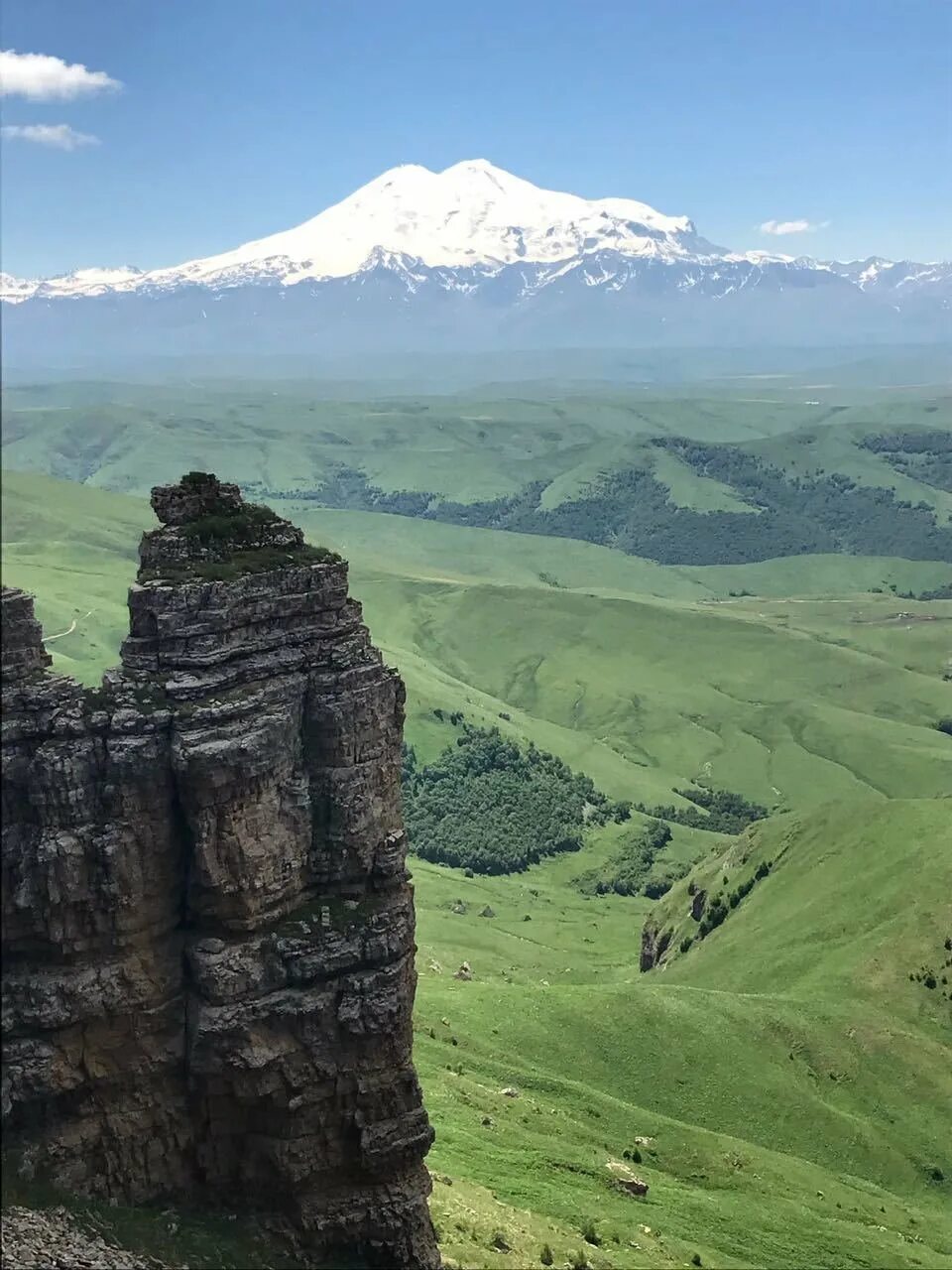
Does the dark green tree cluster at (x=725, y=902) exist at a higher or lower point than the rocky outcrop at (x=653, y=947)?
higher

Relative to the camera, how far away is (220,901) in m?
42.0

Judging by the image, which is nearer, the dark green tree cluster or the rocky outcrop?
the dark green tree cluster

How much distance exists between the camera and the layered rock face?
39.0 meters

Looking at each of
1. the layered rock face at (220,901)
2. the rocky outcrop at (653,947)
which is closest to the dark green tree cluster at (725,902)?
the rocky outcrop at (653,947)

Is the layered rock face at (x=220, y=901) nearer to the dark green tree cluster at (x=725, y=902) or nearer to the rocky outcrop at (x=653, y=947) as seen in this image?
the dark green tree cluster at (x=725, y=902)

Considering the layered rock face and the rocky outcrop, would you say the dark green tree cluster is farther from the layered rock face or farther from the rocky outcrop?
the layered rock face

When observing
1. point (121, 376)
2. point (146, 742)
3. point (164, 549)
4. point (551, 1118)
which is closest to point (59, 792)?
point (146, 742)

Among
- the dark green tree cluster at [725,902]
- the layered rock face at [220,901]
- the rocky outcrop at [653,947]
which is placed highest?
the layered rock face at [220,901]

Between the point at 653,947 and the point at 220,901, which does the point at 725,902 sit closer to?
the point at 653,947

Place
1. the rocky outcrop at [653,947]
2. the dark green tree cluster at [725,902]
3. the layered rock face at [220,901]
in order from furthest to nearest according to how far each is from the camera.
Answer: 1. the rocky outcrop at [653,947]
2. the dark green tree cluster at [725,902]
3. the layered rock face at [220,901]

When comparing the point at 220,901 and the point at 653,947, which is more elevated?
the point at 220,901

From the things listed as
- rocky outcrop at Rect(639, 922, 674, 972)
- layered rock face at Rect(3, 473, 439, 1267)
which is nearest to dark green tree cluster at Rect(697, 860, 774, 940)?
rocky outcrop at Rect(639, 922, 674, 972)

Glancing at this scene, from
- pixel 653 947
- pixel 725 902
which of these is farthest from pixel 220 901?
pixel 653 947

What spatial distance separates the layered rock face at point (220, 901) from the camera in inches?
1534
